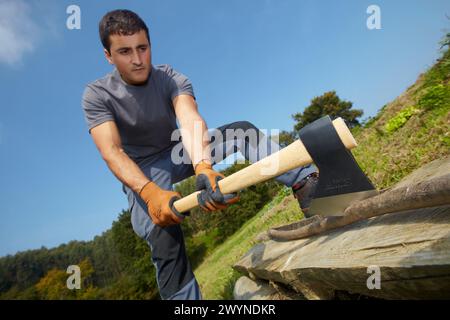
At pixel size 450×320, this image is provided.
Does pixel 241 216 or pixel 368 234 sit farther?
pixel 241 216

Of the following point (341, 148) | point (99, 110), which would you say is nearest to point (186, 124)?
point (99, 110)

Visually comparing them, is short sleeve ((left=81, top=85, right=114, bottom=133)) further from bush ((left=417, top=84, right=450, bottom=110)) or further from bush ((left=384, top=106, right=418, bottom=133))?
bush ((left=384, top=106, right=418, bottom=133))

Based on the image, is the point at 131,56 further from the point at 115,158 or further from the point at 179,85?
the point at 115,158

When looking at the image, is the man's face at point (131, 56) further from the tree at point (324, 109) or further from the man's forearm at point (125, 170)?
the tree at point (324, 109)

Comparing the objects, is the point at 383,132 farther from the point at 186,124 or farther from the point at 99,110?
the point at 99,110

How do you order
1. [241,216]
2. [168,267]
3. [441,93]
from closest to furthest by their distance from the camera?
[168,267] < [441,93] < [241,216]

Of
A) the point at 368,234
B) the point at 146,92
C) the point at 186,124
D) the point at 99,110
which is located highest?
the point at 146,92

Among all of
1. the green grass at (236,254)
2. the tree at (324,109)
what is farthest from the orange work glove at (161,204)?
the tree at (324,109)

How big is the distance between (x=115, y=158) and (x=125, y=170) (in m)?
0.17

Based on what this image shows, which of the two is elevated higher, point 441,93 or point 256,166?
point 441,93

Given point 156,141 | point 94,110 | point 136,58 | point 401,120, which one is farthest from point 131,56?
point 401,120

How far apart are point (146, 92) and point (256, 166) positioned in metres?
1.79

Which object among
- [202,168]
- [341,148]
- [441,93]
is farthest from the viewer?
[441,93]

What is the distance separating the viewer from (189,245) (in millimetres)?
38625
